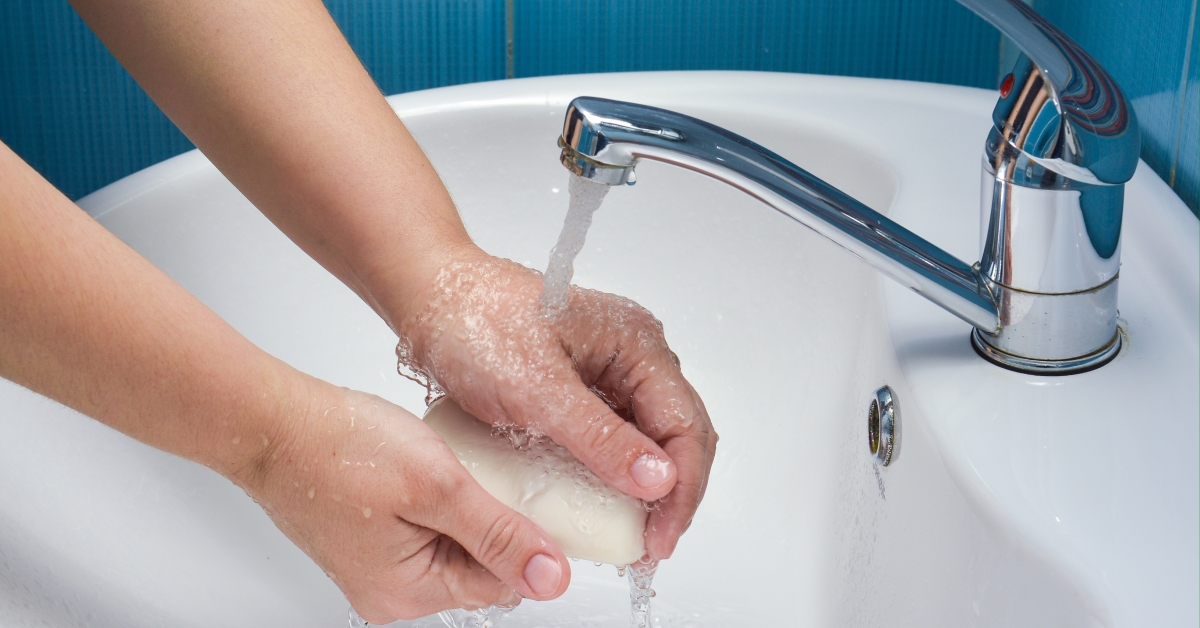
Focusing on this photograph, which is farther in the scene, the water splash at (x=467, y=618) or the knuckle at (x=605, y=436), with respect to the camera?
the water splash at (x=467, y=618)

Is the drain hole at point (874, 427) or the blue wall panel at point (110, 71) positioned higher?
the blue wall panel at point (110, 71)

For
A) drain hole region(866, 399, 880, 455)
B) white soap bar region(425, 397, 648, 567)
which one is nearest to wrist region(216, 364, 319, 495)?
white soap bar region(425, 397, 648, 567)

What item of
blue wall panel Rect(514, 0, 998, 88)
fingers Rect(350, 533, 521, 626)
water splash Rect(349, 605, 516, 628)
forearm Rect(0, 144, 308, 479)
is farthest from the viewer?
blue wall panel Rect(514, 0, 998, 88)

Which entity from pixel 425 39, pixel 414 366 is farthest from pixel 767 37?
pixel 414 366

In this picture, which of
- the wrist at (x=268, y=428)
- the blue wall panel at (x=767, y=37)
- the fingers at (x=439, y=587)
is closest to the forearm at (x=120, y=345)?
the wrist at (x=268, y=428)

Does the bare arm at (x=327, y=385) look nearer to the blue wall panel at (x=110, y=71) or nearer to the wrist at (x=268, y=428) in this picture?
the wrist at (x=268, y=428)

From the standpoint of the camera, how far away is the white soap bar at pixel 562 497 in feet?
1.67

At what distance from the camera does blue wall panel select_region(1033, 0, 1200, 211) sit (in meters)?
0.54

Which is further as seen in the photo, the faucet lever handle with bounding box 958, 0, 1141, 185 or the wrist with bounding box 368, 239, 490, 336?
the wrist with bounding box 368, 239, 490, 336

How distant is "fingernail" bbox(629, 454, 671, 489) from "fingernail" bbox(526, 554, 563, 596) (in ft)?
0.19

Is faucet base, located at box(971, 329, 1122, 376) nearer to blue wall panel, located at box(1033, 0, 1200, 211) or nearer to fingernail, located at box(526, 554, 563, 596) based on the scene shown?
blue wall panel, located at box(1033, 0, 1200, 211)

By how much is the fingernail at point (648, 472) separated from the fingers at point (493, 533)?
53mm

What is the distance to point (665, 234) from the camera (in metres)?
0.89

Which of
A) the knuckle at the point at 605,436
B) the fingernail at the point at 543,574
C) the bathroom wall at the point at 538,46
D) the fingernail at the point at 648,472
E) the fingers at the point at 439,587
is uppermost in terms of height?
the bathroom wall at the point at 538,46
